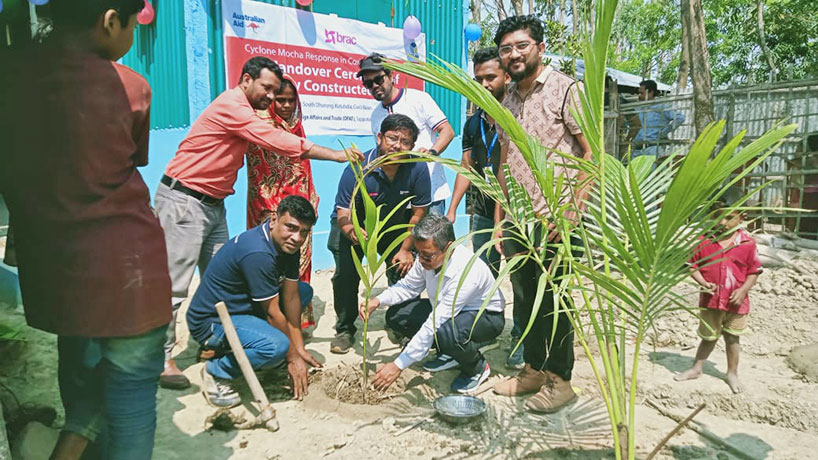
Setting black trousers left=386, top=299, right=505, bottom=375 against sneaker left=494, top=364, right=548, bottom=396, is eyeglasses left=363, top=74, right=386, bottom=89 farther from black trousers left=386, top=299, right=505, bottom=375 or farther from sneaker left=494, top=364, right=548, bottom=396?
sneaker left=494, top=364, right=548, bottom=396

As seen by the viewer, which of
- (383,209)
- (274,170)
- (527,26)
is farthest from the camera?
(383,209)

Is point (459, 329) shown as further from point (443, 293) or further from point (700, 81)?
point (700, 81)

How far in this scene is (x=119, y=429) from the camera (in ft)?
5.55

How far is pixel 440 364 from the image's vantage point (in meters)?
3.34

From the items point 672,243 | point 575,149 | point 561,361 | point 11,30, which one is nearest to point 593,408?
point 561,361

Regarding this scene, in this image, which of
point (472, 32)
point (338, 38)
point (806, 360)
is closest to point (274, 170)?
point (338, 38)

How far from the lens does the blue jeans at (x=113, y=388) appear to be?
1.67 meters

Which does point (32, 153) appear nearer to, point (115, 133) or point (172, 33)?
point (115, 133)

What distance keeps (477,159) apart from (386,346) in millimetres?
1454

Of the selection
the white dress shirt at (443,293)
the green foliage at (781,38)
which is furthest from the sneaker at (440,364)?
the green foliage at (781,38)

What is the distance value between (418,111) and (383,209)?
834 mm

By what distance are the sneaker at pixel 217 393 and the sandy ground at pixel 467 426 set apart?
51 mm

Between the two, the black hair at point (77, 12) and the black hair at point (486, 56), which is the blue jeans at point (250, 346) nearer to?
the black hair at point (77, 12)

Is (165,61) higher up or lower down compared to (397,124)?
higher up
